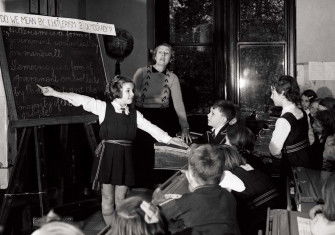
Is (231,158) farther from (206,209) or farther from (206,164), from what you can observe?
(206,209)

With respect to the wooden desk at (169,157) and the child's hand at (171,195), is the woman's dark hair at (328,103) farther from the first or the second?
the child's hand at (171,195)

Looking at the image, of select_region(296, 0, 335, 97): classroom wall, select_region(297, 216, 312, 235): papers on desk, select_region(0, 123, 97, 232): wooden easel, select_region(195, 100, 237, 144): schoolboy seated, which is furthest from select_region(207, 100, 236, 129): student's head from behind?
select_region(296, 0, 335, 97): classroom wall

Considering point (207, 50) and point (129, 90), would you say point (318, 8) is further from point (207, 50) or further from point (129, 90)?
point (129, 90)

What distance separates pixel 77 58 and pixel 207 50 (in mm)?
2362

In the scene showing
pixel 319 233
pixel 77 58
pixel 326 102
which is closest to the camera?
pixel 319 233

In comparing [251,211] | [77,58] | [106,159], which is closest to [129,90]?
[106,159]

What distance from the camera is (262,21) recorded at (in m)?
6.39

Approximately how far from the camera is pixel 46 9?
16.7ft

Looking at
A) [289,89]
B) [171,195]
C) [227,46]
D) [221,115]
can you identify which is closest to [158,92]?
[221,115]

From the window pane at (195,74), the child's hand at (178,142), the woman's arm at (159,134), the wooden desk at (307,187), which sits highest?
the window pane at (195,74)

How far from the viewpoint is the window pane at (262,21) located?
6352 millimetres

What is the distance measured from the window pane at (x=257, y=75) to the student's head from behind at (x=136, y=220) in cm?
482

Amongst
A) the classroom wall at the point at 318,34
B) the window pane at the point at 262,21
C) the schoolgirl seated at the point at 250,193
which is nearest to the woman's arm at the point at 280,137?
the schoolgirl seated at the point at 250,193

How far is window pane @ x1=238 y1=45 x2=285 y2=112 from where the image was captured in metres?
6.43
